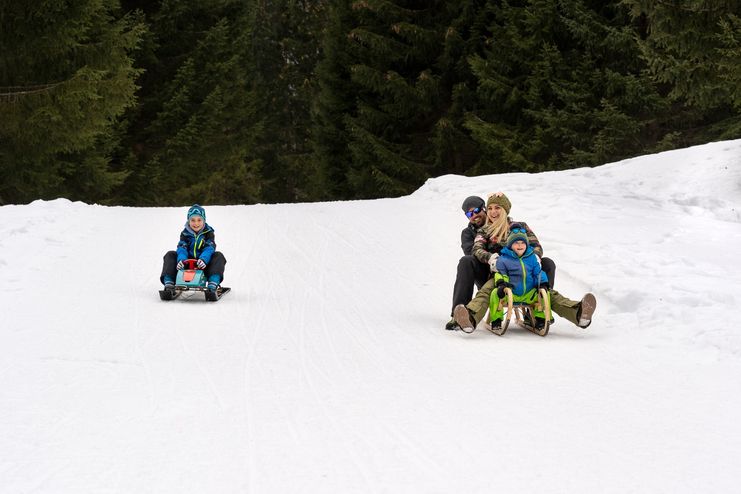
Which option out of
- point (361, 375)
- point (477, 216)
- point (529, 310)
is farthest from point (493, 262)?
point (361, 375)

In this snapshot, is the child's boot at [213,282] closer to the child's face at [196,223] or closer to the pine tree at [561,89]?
the child's face at [196,223]

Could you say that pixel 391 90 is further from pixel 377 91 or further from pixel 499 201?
pixel 499 201

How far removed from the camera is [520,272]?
7379mm

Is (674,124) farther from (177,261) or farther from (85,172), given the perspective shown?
(177,261)

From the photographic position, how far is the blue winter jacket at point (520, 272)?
736cm

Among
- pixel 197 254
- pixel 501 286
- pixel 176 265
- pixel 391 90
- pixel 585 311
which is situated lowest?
pixel 176 265

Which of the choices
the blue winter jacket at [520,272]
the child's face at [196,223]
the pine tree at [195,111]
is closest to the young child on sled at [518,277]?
the blue winter jacket at [520,272]

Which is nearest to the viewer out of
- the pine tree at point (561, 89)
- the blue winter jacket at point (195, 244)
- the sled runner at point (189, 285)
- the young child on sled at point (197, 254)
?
the sled runner at point (189, 285)

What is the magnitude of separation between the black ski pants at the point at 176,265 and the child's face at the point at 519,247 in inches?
122

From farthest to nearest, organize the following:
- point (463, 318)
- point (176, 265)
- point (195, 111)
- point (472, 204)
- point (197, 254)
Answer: point (195, 111)
point (197, 254)
point (176, 265)
point (472, 204)
point (463, 318)

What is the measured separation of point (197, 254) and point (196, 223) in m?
0.32

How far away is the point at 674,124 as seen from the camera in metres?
22.2

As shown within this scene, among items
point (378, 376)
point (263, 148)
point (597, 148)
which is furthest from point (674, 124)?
point (263, 148)

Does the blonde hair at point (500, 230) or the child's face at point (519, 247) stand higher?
the blonde hair at point (500, 230)
